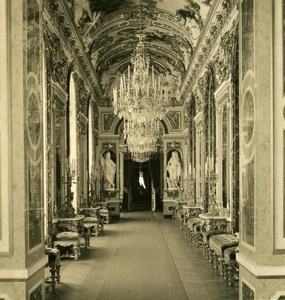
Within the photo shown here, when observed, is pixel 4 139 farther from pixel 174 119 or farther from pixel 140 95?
pixel 174 119

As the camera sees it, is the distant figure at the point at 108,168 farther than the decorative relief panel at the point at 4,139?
Yes

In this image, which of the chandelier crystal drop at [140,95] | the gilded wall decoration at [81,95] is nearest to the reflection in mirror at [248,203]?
the chandelier crystal drop at [140,95]

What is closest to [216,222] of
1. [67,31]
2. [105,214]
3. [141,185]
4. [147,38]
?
[67,31]

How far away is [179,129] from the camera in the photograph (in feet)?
A: 78.7

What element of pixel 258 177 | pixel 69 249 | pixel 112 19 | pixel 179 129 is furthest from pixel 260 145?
pixel 179 129

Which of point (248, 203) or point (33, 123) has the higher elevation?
point (33, 123)

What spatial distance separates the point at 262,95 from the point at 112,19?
1246 cm

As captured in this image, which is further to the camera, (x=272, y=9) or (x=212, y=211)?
(x=212, y=211)

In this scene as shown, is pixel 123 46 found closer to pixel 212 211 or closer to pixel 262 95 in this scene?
pixel 212 211

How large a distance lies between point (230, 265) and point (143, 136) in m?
8.16

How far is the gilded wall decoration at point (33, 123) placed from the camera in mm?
4707

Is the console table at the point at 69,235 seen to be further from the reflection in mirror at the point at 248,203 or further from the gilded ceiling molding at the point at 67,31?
the reflection in mirror at the point at 248,203

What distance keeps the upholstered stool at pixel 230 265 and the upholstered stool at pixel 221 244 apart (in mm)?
194

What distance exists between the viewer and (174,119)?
2409 centimetres
